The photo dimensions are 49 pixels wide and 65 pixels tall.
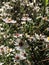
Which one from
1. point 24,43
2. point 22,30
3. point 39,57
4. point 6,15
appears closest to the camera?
point 24,43

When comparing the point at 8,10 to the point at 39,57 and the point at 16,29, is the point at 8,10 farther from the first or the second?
the point at 39,57

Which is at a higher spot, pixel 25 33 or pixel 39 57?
pixel 25 33

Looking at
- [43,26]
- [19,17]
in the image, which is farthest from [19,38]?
[19,17]

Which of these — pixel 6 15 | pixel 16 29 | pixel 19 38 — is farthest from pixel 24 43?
pixel 6 15

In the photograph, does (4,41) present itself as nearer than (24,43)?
No

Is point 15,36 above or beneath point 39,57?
above

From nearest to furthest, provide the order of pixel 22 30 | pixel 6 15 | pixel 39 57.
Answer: pixel 39 57 → pixel 22 30 → pixel 6 15

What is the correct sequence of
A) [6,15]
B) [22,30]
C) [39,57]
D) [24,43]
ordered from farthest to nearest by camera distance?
[6,15]
[22,30]
[39,57]
[24,43]

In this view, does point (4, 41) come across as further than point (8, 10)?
No

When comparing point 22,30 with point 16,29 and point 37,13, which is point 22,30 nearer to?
point 16,29

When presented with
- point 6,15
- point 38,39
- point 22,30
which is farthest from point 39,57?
point 6,15
